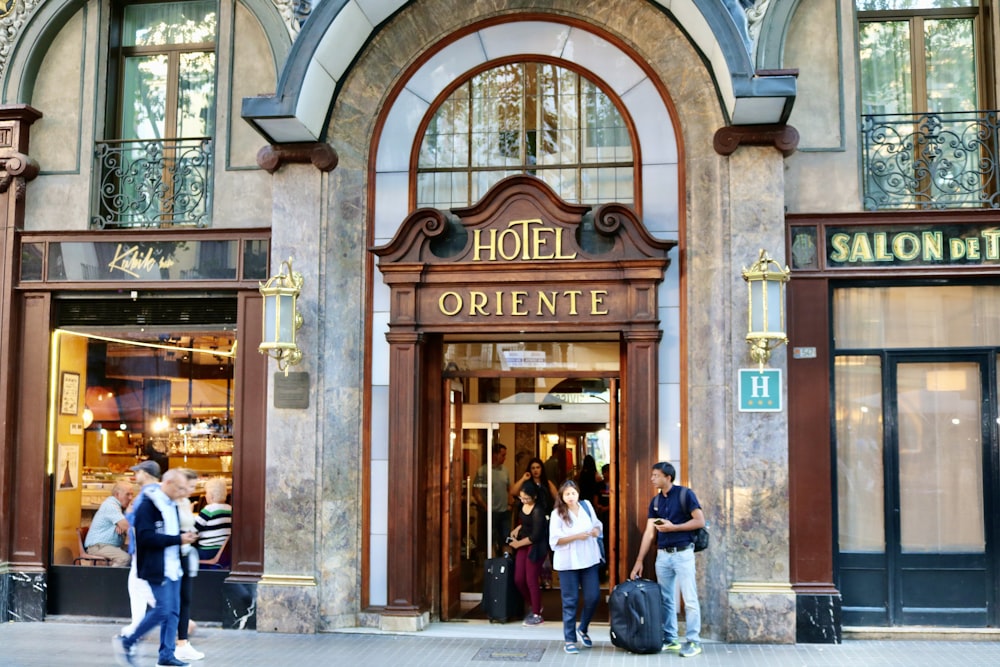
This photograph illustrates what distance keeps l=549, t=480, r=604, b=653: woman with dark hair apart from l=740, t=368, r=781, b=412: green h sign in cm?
→ 197

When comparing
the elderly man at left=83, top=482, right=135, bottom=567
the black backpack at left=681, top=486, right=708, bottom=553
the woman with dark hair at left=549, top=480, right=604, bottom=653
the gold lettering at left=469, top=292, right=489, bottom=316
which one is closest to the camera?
the black backpack at left=681, top=486, right=708, bottom=553

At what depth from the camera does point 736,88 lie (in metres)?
9.24

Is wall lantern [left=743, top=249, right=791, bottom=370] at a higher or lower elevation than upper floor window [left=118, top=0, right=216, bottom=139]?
lower

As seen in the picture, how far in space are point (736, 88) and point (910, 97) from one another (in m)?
2.67

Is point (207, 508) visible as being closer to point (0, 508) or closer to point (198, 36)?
point (0, 508)

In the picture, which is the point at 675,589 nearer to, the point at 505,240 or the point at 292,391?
the point at 505,240

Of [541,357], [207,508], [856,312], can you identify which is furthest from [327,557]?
[856,312]

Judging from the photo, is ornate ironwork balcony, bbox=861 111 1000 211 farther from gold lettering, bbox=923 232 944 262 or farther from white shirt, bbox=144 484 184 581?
white shirt, bbox=144 484 184 581

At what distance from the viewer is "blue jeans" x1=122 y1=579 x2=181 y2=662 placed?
797 cm

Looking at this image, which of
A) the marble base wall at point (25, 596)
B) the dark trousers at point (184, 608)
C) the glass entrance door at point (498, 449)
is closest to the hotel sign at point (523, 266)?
the glass entrance door at point (498, 449)

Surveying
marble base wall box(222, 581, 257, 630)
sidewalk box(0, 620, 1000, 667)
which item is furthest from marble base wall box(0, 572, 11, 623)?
marble base wall box(222, 581, 257, 630)

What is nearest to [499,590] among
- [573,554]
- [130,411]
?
[573,554]

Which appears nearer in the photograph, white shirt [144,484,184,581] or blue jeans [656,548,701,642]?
white shirt [144,484,184,581]

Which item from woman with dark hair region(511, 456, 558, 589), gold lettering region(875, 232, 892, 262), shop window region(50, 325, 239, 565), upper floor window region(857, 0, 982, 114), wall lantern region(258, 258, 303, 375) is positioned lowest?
woman with dark hair region(511, 456, 558, 589)
